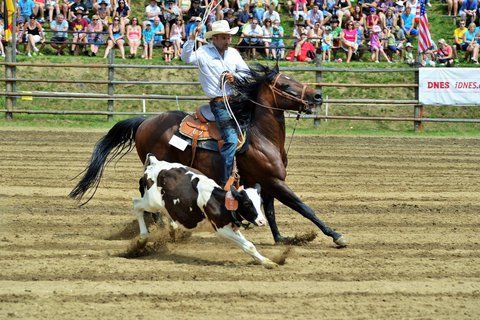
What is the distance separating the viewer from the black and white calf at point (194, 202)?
799 cm

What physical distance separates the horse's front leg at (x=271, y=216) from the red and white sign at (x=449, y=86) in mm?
13254

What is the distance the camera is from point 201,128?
958 centimetres

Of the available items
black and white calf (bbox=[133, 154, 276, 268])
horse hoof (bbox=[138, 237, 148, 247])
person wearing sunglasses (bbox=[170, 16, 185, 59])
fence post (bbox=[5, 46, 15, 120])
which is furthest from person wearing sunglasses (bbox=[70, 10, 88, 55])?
horse hoof (bbox=[138, 237, 148, 247])

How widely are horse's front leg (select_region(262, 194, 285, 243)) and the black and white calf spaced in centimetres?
125

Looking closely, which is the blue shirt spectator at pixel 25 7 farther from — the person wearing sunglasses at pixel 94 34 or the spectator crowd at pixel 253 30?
the person wearing sunglasses at pixel 94 34

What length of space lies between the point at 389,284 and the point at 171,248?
8.43 feet

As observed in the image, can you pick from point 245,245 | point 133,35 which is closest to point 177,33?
point 133,35

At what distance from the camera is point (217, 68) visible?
956 centimetres

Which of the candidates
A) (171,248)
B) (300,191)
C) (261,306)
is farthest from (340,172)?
(261,306)

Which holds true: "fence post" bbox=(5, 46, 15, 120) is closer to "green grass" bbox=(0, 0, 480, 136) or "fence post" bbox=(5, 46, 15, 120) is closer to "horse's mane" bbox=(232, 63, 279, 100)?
"green grass" bbox=(0, 0, 480, 136)

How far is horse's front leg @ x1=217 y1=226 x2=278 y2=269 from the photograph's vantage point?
26.2 feet

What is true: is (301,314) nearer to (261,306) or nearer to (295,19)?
(261,306)

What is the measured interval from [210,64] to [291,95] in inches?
37.9

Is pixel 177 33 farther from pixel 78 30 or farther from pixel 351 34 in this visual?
pixel 351 34
